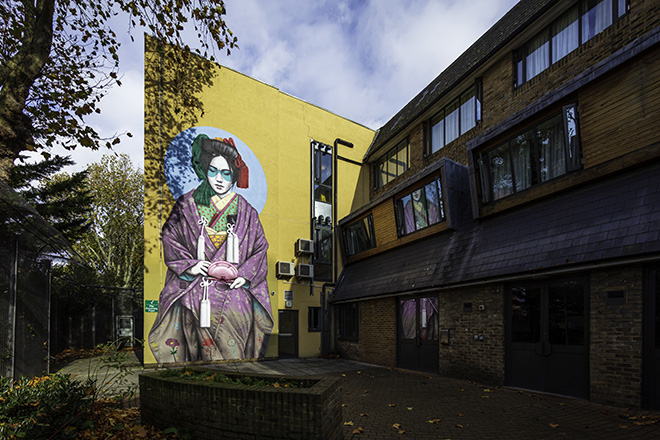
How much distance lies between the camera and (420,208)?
1238 centimetres

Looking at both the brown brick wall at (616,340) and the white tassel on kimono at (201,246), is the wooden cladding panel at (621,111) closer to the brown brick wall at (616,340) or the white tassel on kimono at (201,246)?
the brown brick wall at (616,340)

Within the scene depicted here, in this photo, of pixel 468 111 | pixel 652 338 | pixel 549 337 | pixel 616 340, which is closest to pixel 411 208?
pixel 468 111

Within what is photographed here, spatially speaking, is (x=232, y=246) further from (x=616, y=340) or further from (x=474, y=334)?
(x=616, y=340)

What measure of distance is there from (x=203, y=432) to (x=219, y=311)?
951cm

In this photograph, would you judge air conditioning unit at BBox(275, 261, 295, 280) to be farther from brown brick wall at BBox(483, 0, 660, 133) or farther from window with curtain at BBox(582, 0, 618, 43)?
window with curtain at BBox(582, 0, 618, 43)

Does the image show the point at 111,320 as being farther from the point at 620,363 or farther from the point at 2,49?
the point at 620,363

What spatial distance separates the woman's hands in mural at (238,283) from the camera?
14.0m

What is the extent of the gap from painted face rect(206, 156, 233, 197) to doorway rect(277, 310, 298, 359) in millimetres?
5836

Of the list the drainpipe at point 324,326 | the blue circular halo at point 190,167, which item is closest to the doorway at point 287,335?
the drainpipe at point 324,326

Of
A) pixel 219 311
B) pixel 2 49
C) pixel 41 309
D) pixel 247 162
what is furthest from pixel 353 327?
pixel 2 49

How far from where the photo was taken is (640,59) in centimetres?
673

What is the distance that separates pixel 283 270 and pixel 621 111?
12.2m

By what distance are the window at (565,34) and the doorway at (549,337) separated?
266 inches

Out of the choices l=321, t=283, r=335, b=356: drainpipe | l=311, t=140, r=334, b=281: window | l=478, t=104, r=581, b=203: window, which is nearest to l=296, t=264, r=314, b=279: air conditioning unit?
l=311, t=140, r=334, b=281: window
